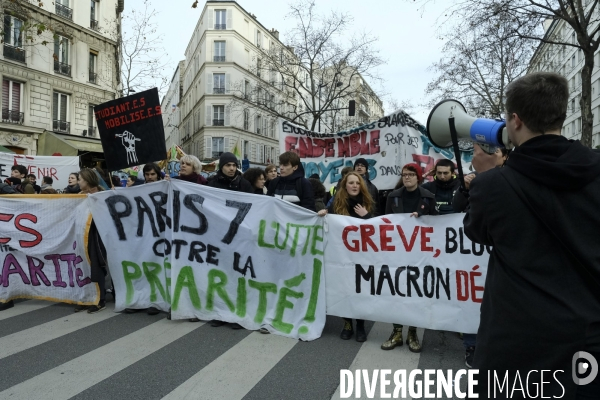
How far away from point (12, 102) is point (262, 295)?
2315cm

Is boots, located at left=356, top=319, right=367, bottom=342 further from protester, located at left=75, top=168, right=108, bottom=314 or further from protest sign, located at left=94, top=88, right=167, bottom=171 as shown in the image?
protester, located at left=75, top=168, right=108, bottom=314

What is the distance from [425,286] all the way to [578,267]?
304cm

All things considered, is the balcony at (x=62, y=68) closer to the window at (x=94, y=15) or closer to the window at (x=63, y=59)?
the window at (x=63, y=59)

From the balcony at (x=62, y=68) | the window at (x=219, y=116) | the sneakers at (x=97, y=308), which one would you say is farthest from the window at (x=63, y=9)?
the sneakers at (x=97, y=308)

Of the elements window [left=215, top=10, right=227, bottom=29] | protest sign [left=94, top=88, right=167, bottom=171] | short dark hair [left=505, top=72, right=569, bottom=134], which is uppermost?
window [left=215, top=10, right=227, bottom=29]

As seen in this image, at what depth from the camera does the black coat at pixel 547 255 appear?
1.38 m

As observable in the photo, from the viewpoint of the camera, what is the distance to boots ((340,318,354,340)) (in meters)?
4.59

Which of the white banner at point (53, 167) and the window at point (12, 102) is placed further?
the window at point (12, 102)

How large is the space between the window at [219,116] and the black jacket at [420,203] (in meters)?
43.6

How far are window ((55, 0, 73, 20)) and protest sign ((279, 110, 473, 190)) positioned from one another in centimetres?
2292

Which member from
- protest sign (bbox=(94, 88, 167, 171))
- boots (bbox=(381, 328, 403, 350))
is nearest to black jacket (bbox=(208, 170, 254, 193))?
protest sign (bbox=(94, 88, 167, 171))

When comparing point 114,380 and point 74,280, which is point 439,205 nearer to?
point 114,380

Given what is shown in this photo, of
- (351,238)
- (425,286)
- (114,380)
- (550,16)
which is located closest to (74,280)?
(114,380)

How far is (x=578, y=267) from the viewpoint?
140cm
